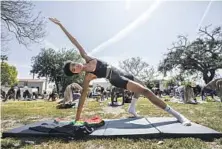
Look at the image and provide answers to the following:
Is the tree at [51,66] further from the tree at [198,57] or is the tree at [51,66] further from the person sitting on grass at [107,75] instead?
the person sitting on grass at [107,75]

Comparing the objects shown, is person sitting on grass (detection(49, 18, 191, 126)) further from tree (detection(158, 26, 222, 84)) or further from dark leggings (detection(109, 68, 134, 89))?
tree (detection(158, 26, 222, 84))

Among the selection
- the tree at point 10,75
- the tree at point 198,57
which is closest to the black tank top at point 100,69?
the tree at point 198,57

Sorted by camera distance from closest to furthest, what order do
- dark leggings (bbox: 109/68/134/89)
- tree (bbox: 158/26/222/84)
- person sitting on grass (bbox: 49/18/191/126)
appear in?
1. person sitting on grass (bbox: 49/18/191/126)
2. dark leggings (bbox: 109/68/134/89)
3. tree (bbox: 158/26/222/84)

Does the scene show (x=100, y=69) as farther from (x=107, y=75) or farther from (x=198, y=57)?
(x=198, y=57)

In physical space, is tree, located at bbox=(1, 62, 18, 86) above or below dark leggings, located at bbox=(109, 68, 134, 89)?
above

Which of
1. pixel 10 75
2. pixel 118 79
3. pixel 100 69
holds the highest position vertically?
pixel 10 75

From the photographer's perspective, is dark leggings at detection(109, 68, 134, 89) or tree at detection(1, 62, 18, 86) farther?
tree at detection(1, 62, 18, 86)

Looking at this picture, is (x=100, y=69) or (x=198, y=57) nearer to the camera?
(x=100, y=69)

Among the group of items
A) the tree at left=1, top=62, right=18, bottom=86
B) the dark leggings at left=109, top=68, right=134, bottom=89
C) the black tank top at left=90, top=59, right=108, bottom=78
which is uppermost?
the tree at left=1, top=62, right=18, bottom=86

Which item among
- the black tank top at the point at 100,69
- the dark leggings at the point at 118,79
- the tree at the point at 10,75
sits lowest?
the dark leggings at the point at 118,79

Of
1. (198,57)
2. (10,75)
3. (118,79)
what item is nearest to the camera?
(118,79)

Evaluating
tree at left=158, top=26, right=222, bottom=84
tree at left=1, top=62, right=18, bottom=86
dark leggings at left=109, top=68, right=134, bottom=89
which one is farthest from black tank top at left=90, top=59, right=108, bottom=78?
tree at left=1, top=62, right=18, bottom=86

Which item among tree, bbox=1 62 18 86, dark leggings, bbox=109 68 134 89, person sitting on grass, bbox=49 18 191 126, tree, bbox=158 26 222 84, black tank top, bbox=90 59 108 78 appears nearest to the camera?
person sitting on grass, bbox=49 18 191 126

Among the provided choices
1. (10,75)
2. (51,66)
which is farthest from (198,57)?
(10,75)
